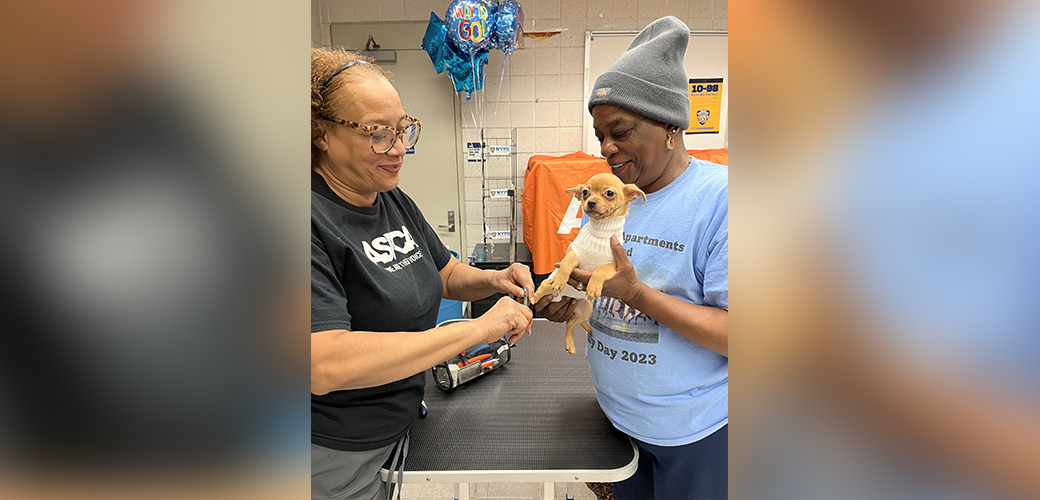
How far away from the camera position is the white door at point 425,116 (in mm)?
2736

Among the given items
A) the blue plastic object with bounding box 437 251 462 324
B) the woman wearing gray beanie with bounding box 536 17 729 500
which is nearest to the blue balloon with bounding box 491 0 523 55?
the blue plastic object with bounding box 437 251 462 324

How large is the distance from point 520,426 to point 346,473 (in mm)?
410

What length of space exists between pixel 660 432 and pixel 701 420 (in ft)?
Answer: 0.25

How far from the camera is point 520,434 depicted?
3.21ft

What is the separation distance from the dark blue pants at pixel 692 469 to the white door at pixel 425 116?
7.26 feet

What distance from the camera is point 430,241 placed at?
0.97 meters

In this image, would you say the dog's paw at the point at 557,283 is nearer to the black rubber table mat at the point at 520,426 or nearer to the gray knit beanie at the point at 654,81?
the gray knit beanie at the point at 654,81

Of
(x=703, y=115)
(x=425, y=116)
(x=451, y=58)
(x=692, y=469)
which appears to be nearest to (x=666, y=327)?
(x=692, y=469)

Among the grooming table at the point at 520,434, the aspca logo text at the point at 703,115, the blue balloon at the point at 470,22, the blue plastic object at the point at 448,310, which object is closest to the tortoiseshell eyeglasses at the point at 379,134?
the grooming table at the point at 520,434

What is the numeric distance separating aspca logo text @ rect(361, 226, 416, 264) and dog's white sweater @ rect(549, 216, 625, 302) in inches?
11.4

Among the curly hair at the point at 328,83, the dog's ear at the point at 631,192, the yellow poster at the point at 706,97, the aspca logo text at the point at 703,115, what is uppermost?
the yellow poster at the point at 706,97

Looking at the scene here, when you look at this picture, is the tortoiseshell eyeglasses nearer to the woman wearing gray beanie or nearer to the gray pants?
the woman wearing gray beanie
